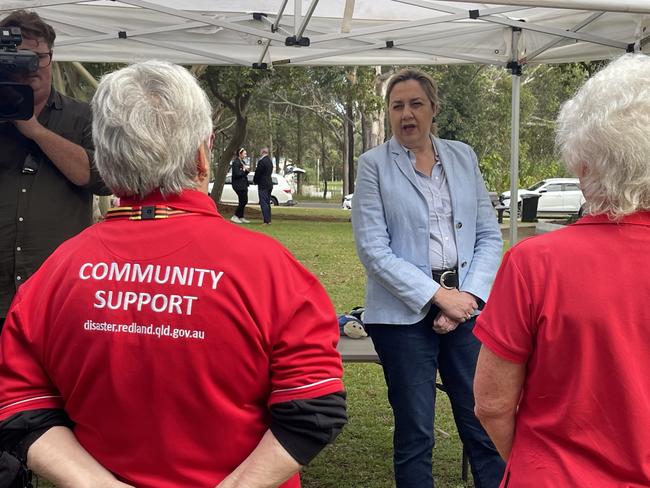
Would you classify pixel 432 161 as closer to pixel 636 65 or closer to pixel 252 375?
pixel 636 65

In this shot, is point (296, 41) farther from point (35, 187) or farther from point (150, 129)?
point (150, 129)

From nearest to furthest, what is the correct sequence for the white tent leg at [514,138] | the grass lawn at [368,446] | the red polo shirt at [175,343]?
the red polo shirt at [175,343]
the grass lawn at [368,446]
the white tent leg at [514,138]

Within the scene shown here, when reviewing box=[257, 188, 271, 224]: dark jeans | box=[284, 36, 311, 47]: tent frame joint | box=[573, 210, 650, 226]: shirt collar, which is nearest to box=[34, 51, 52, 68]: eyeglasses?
box=[573, 210, 650, 226]: shirt collar

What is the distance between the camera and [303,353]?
4.98ft

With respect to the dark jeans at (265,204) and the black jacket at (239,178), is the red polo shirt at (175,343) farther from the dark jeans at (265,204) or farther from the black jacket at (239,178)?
the black jacket at (239,178)

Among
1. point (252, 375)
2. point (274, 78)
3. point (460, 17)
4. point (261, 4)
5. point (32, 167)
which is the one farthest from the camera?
point (274, 78)

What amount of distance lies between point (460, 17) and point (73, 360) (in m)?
3.82

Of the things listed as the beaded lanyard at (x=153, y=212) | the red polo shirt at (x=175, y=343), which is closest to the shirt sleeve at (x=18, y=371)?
the red polo shirt at (x=175, y=343)

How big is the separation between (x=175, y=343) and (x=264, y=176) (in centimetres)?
1894

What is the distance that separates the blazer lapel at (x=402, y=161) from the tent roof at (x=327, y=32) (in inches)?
67.5

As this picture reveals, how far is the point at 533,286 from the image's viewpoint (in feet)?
5.11

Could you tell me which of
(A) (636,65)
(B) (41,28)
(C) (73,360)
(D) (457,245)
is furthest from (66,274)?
(D) (457,245)

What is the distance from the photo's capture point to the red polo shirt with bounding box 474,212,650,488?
1517 millimetres

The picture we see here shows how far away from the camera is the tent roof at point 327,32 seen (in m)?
4.88
